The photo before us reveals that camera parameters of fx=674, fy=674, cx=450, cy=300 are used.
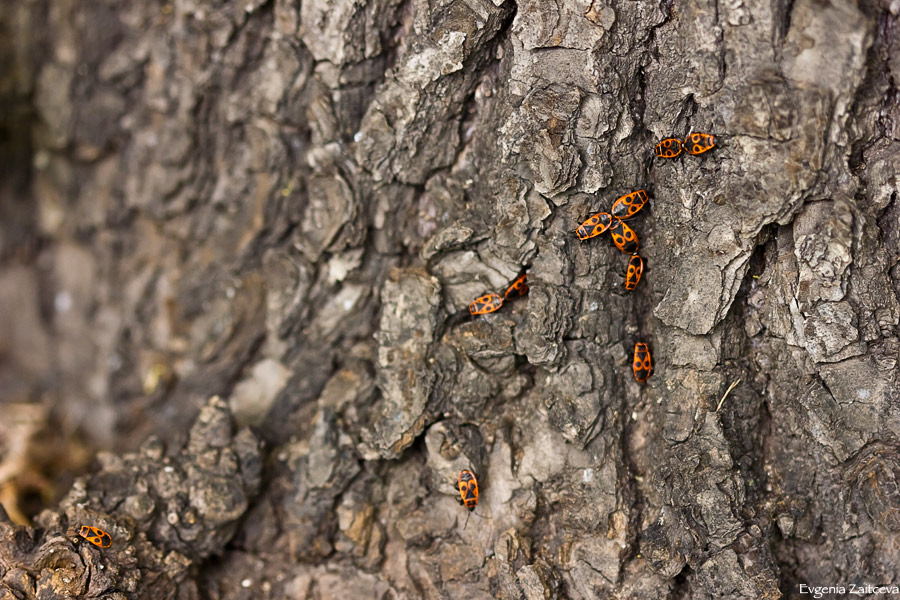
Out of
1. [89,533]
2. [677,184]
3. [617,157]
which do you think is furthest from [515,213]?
[89,533]

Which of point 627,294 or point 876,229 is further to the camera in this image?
point 627,294

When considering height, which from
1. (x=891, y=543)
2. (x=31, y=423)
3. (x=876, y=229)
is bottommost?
(x=31, y=423)

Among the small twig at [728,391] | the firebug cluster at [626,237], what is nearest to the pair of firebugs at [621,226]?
the firebug cluster at [626,237]

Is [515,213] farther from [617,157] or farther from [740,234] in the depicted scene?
[740,234]

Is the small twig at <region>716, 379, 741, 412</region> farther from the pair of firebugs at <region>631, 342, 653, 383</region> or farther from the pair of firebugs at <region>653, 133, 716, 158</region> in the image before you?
the pair of firebugs at <region>653, 133, 716, 158</region>

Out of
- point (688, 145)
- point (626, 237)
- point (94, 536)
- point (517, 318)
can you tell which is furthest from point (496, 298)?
point (94, 536)

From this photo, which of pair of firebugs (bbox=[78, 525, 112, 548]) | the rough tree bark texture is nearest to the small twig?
the rough tree bark texture

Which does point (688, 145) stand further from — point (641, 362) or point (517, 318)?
point (517, 318)
